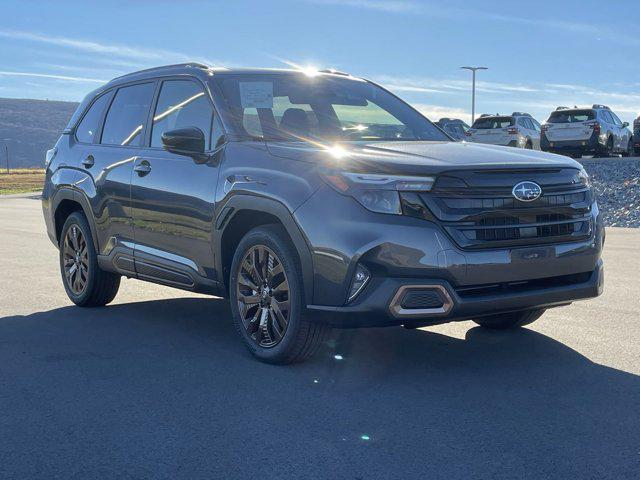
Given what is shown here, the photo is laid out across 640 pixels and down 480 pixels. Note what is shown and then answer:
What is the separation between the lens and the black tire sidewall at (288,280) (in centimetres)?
531

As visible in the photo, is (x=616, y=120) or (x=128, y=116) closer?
(x=128, y=116)

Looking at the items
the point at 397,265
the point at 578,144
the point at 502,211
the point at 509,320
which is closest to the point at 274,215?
the point at 397,265

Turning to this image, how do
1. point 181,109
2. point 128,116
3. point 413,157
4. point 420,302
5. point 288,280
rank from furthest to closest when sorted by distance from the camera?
point 128,116
point 181,109
point 288,280
point 413,157
point 420,302

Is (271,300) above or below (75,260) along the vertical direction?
above

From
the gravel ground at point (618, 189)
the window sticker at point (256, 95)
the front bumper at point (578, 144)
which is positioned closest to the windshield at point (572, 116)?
the front bumper at point (578, 144)

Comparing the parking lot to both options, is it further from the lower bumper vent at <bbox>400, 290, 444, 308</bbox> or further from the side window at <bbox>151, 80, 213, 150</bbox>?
the side window at <bbox>151, 80, 213, 150</bbox>

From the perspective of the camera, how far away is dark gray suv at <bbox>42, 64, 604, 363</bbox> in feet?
16.2

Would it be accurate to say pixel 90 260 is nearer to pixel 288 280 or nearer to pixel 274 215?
pixel 274 215

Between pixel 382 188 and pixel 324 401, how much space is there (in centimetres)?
117

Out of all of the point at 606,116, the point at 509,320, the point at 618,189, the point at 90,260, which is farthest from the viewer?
the point at 606,116

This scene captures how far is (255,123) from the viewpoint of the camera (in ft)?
20.2

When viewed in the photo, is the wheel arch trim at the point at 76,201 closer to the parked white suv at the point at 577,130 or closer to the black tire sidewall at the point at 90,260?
the black tire sidewall at the point at 90,260

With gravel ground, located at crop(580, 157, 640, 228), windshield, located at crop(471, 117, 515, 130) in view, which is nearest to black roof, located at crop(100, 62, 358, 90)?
gravel ground, located at crop(580, 157, 640, 228)

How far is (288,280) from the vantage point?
5.36m
